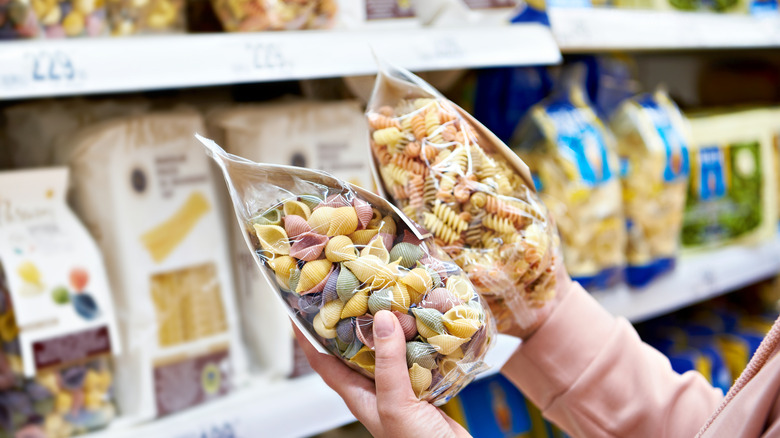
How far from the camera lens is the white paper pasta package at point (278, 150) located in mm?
886

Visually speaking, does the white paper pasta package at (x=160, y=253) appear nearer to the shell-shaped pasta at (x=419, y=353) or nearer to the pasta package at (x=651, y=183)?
the shell-shaped pasta at (x=419, y=353)

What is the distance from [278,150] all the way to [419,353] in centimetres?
53

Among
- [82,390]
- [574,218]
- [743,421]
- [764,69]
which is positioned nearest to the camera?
[743,421]

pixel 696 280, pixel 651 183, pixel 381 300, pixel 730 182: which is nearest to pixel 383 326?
pixel 381 300

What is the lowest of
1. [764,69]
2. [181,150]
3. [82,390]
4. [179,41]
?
[82,390]

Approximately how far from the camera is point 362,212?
0.45 metres

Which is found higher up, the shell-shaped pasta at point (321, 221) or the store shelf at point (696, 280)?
the shell-shaped pasta at point (321, 221)

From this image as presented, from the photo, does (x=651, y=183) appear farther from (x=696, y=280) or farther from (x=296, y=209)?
(x=296, y=209)

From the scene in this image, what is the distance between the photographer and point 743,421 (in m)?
0.43

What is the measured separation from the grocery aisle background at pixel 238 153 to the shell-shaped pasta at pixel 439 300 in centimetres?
17

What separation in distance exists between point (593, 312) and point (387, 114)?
28 cm

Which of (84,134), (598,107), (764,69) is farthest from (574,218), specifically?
(764,69)

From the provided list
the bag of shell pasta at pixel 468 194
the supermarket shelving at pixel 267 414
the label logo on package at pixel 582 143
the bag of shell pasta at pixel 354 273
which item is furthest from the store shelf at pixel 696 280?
the bag of shell pasta at pixel 354 273

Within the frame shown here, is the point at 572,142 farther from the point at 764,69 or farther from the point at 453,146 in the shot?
the point at 764,69
